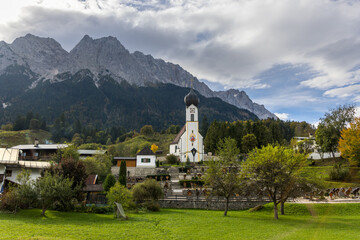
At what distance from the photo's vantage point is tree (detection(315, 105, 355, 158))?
49.3 m

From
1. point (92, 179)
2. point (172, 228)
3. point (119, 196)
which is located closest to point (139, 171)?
point (92, 179)

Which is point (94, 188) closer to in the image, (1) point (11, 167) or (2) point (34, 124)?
(1) point (11, 167)

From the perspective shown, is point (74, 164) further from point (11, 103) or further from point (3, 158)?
point (11, 103)

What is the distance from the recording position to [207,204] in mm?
28344

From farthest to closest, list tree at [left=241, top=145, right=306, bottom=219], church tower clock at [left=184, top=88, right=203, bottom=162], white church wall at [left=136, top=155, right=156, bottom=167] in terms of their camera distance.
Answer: church tower clock at [left=184, top=88, right=203, bottom=162] → white church wall at [left=136, top=155, right=156, bottom=167] → tree at [left=241, top=145, right=306, bottom=219]

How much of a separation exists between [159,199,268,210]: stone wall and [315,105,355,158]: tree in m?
29.6

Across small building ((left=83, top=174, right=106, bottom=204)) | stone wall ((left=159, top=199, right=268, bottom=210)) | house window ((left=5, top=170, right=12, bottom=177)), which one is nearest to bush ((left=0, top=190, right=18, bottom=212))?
small building ((left=83, top=174, right=106, bottom=204))

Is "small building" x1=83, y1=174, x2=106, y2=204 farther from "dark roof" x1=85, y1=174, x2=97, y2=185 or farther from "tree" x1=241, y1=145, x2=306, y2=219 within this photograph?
"tree" x1=241, y1=145, x2=306, y2=219

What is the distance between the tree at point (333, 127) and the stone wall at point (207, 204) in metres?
29.6

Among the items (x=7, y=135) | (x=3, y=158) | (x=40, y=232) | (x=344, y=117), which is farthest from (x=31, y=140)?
(x=344, y=117)

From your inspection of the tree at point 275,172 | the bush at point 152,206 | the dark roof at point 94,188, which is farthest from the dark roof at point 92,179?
the tree at point 275,172

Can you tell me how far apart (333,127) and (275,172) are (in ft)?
121

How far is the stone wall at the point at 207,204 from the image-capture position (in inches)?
1104

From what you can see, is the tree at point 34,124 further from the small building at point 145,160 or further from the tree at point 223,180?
the tree at point 223,180
